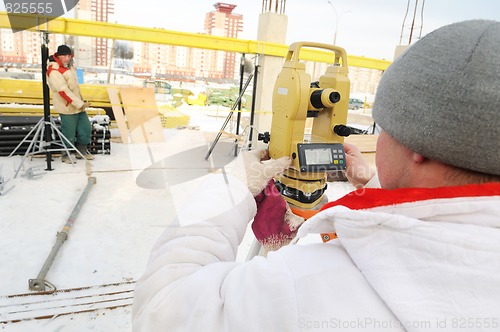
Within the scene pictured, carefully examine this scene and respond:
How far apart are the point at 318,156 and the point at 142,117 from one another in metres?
6.73

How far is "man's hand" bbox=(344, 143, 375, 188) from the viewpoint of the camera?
144 cm

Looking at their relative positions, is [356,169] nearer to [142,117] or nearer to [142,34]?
[142,34]

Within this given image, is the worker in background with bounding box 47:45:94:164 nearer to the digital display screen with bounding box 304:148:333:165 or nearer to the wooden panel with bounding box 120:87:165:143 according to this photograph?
the wooden panel with bounding box 120:87:165:143

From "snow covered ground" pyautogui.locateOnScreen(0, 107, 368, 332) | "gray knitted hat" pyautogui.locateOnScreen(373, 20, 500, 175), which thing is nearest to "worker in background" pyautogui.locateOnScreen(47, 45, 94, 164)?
"snow covered ground" pyautogui.locateOnScreen(0, 107, 368, 332)

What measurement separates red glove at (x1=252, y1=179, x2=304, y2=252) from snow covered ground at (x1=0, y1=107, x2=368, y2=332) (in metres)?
0.38

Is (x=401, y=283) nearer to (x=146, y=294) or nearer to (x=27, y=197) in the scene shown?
(x=146, y=294)

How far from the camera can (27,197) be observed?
420cm

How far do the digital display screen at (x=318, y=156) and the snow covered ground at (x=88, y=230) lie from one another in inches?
27.3

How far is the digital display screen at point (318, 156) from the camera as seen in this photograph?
164 cm

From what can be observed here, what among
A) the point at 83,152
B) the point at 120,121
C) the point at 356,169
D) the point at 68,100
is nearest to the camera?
the point at 356,169

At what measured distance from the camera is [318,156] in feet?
5.55

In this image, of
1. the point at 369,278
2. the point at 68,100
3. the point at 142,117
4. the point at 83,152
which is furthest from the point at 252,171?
the point at 142,117

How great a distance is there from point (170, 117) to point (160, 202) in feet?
17.8

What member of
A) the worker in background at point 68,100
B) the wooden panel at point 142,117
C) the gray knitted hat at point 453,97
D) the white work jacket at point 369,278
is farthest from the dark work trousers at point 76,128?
the gray knitted hat at point 453,97
